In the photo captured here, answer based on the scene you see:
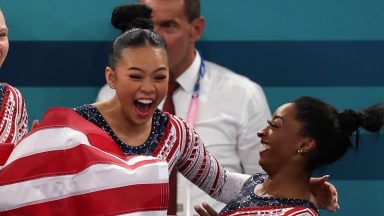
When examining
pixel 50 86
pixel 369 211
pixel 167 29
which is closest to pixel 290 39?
pixel 167 29

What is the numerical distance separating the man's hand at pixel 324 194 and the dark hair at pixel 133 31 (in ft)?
1.63

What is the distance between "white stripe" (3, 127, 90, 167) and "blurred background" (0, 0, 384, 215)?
1374 millimetres

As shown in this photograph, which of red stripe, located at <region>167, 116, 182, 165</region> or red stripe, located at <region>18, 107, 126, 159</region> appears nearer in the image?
red stripe, located at <region>18, 107, 126, 159</region>

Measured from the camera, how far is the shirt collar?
316 cm

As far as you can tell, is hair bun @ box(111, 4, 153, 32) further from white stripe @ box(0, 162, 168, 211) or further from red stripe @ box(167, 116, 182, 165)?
white stripe @ box(0, 162, 168, 211)

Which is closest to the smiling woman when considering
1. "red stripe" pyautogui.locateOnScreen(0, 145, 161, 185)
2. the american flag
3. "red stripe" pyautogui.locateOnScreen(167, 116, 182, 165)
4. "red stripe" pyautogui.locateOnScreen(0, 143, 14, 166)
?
"red stripe" pyautogui.locateOnScreen(167, 116, 182, 165)

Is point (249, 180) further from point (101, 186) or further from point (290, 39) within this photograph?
point (290, 39)

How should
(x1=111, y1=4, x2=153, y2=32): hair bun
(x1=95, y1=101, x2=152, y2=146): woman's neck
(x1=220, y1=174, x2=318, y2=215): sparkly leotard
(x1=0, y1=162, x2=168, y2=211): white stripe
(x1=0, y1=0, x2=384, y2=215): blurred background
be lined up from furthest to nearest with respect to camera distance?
(x1=0, y1=0, x2=384, y2=215): blurred background
(x1=111, y1=4, x2=153, y2=32): hair bun
(x1=95, y1=101, x2=152, y2=146): woman's neck
(x1=220, y1=174, x2=318, y2=215): sparkly leotard
(x1=0, y1=162, x2=168, y2=211): white stripe

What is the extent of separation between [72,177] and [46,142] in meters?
0.09

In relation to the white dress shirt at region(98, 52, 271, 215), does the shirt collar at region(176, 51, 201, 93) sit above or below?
above

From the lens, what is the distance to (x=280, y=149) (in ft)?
6.89

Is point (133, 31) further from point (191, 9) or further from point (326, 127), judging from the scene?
point (191, 9)

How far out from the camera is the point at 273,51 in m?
3.25

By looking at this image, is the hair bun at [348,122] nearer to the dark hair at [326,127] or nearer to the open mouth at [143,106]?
the dark hair at [326,127]
